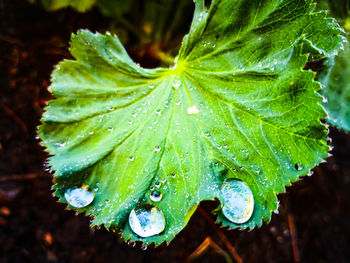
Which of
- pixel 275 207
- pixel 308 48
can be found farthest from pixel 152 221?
pixel 308 48

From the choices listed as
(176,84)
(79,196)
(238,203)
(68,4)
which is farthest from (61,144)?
(68,4)

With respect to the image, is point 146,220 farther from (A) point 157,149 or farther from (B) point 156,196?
(A) point 157,149

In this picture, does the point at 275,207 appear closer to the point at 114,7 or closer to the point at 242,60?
the point at 242,60

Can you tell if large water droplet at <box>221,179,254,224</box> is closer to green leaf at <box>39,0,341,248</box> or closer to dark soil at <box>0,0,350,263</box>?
green leaf at <box>39,0,341,248</box>

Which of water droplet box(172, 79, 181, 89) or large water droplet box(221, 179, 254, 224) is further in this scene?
water droplet box(172, 79, 181, 89)

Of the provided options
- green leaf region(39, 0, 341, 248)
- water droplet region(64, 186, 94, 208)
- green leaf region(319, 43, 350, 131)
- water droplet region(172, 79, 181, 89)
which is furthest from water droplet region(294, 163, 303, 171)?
water droplet region(64, 186, 94, 208)
